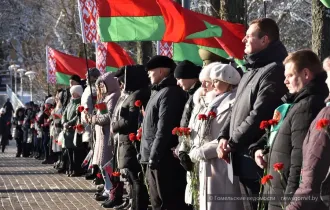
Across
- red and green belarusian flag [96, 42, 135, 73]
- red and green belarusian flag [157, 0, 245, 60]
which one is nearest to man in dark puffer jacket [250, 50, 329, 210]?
red and green belarusian flag [157, 0, 245, 60]

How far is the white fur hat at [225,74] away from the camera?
8500 millimetres

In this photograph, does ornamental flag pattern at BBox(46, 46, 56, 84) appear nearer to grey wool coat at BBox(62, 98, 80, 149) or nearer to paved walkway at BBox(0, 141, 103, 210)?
paved walkway at BBox(0, 141, 103, 210)

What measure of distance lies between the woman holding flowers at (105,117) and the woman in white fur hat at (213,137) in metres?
4.74

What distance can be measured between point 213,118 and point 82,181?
9.36m

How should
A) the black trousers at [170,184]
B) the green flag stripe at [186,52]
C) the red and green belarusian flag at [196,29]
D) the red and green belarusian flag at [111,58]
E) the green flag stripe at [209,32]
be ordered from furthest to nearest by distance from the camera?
the red and green belarusian flag at [111,58], the green flag stripe at [186,52], the green flag stripe at [209,32], the red and green belarusian flag at [196,29], the black trousers at [170,184]

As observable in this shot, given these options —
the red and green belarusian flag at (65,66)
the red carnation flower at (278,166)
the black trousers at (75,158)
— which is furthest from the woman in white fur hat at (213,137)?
the red and green belarusian flag at (65,66)

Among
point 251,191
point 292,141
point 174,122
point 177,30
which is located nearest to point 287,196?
point 292,141

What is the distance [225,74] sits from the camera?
335 inches

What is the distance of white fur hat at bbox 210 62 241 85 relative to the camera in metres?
8.50

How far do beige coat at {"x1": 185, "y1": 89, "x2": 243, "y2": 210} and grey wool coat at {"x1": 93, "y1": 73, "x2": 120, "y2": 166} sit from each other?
487 centimetres

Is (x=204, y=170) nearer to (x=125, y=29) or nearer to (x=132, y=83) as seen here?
(x=132, y=83)

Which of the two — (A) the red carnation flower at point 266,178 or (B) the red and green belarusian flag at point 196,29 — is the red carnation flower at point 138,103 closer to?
(B) the red and green belarusian flag at point 196,29

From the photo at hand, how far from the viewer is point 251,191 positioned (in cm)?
756

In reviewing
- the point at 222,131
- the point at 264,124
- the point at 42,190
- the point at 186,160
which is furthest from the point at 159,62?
the point at 42,190
